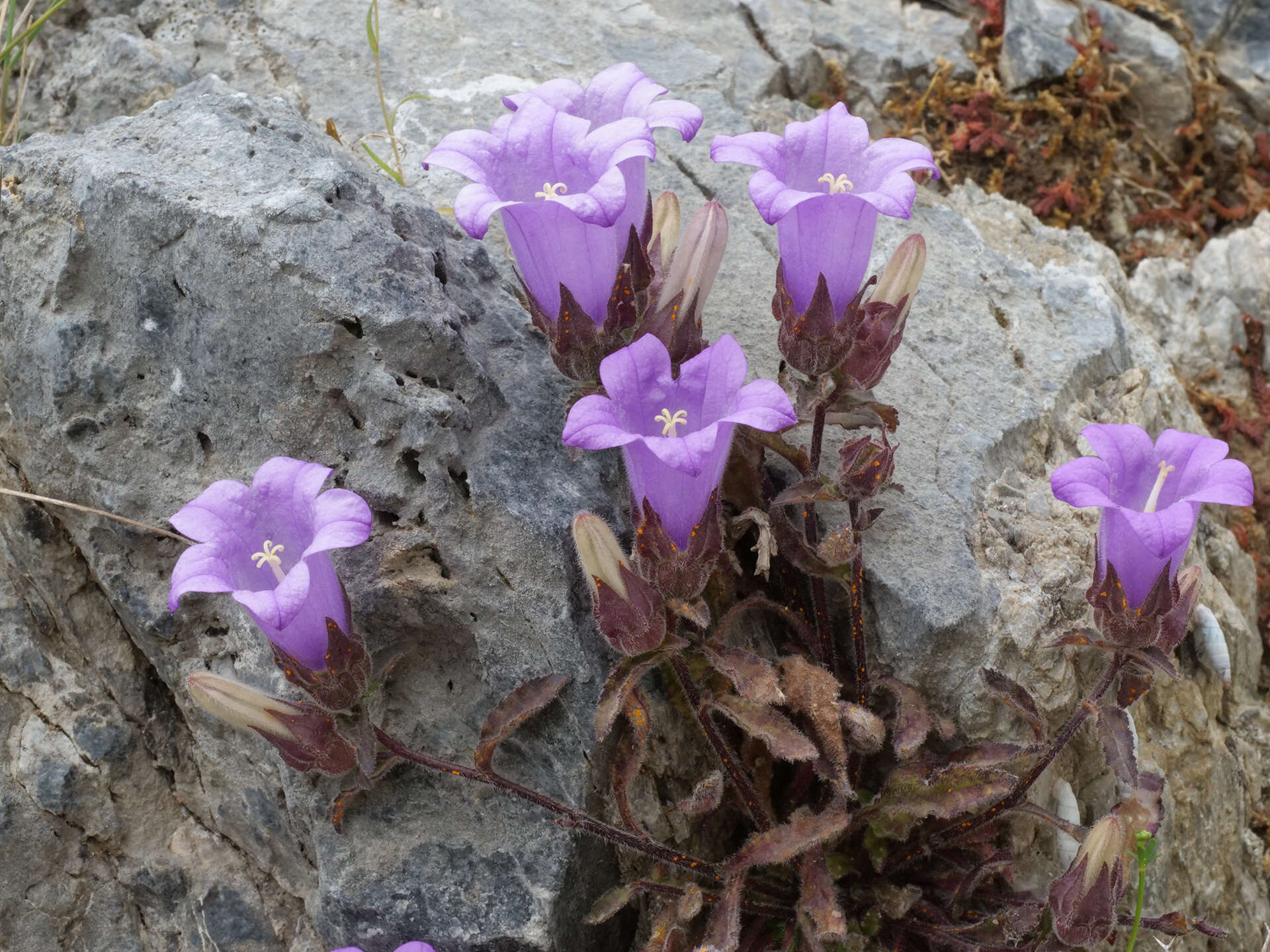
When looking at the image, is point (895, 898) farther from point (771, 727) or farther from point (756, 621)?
point (756, 621)

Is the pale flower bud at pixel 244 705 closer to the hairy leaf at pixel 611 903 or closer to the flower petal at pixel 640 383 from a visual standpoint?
the hairy leaf at pixel 611 903

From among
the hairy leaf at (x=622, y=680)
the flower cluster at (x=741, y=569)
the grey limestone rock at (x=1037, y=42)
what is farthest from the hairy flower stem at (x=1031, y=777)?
the grey limestone rock at (x=1037, y=42)

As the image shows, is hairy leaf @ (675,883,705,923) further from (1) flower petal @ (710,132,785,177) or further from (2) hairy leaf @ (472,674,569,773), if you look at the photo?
(1) flower petal @ (710,132,785,177)

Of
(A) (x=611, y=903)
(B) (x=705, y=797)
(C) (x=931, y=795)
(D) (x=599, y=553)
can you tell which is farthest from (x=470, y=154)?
(C) (x=931, y=795)

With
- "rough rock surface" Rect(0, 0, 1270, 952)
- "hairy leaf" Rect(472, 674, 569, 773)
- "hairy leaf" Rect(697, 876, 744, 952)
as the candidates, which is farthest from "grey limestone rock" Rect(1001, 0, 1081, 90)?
"hairy leaf" Rect(697, 876, 744, 952)

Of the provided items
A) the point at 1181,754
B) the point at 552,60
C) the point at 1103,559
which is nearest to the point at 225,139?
the point at 552,60
